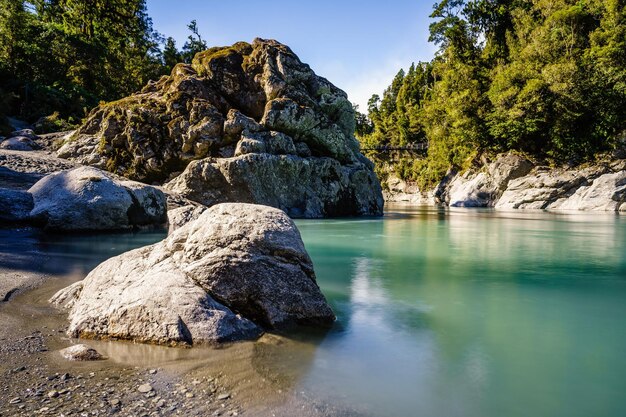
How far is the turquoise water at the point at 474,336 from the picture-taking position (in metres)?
3.53

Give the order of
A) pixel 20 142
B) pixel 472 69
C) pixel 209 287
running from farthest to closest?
pixel 472 69 < pixel 20 142 < pixel 209 287

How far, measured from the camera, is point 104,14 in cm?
4972

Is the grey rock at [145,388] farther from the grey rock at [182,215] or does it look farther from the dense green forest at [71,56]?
the dense green forest at [71,56]

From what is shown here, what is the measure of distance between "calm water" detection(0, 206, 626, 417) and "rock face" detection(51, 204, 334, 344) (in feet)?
1.06

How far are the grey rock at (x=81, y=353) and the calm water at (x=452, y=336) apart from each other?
0.54 feet

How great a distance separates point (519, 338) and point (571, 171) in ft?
130

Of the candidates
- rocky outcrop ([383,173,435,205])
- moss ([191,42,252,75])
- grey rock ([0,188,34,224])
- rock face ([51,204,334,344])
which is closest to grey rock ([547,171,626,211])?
rocky outcrop ([383,173,435,205])

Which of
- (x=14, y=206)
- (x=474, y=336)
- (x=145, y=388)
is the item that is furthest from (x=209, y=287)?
(x=14, y=206)

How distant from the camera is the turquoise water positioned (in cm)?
353

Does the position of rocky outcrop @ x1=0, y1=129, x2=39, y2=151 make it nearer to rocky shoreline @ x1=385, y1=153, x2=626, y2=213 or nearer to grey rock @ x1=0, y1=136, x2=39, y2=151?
grey rock @ x1=0, y1=136, x2=39, y2=151

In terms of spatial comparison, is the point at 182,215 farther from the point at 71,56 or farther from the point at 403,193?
the point at 403,193

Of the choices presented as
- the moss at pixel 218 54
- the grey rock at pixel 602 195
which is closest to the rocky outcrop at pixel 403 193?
the grey rock at pixel 602 195

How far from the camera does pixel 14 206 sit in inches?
496

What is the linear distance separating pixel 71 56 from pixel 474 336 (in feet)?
158
